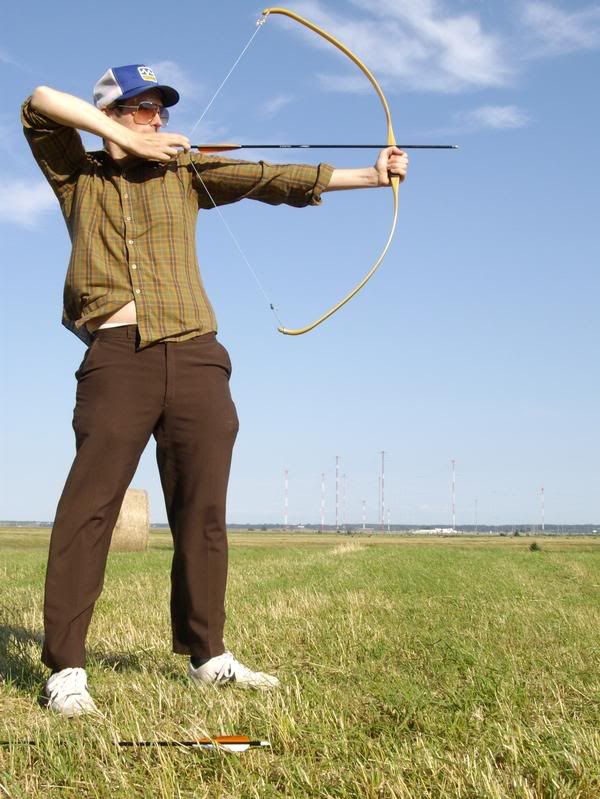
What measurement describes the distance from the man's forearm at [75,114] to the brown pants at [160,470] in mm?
825

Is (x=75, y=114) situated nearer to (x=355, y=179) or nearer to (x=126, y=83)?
(x=126, y=83)

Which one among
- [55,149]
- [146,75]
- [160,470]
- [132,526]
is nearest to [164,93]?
Result: [146,75]

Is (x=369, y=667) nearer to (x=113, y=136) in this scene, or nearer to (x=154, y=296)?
(x=154, y=296)

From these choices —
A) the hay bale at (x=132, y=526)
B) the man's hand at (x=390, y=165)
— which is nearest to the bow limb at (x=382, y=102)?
the man's hand at (x=390, y=165)

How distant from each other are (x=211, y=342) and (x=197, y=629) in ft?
4.13

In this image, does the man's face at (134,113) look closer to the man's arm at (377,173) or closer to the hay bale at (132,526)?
the man's arm at (377,173)

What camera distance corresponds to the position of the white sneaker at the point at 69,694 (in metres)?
3.85

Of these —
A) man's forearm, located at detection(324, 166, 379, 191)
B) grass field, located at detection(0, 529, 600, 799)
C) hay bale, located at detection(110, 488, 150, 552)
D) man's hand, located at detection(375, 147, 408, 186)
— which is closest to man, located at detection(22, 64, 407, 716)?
grass field, located at detection(0, 529, 600, 799)

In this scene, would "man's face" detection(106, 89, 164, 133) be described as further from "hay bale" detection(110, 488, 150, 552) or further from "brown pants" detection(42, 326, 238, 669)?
"hay bale" detection(110, 488, 150, 552)

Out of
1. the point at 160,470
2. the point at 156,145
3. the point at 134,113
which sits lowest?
the point at 160,470

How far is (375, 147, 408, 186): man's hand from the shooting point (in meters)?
4.88

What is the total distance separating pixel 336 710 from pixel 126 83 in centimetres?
280

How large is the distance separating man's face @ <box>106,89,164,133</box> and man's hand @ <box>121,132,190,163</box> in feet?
0.58

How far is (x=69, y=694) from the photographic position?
3975mm
